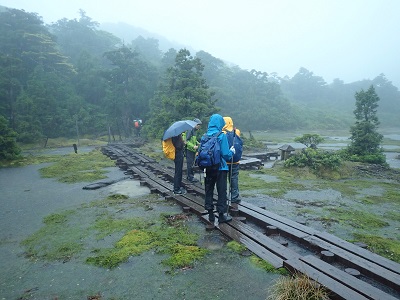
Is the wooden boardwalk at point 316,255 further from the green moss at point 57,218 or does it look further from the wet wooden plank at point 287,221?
the green moss at point 57,218

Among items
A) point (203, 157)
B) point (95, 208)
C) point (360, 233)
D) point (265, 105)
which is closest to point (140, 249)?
point (203, 157)

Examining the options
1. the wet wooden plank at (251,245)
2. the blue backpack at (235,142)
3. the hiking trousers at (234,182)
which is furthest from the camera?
the hiking trousers at (234,182)

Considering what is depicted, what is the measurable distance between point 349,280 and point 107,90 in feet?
107

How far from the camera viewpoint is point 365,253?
3.79 metres

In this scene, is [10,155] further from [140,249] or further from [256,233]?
[256,233]

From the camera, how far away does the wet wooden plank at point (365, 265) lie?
124 inches

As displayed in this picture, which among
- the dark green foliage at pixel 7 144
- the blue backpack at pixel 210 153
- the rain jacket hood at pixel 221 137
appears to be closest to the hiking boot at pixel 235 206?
the rain jacket hood at pixel 221 137

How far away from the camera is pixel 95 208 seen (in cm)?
670

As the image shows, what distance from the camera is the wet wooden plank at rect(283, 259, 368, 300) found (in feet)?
9.32

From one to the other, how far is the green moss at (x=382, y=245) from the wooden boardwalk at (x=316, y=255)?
1.64 feet

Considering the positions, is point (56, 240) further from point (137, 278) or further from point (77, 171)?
point (77, 171)

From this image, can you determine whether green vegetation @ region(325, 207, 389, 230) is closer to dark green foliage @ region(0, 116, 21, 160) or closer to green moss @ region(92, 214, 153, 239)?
green moss @ region(92, 214, 153, 239)

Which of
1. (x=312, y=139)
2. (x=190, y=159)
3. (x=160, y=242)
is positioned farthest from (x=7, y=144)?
(x=312, y=139)

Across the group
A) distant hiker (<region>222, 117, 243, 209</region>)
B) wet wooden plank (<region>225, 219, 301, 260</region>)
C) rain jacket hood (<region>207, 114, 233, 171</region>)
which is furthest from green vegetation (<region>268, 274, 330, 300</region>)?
distant hiker (<region>222, 117, 243, 209</region>)
